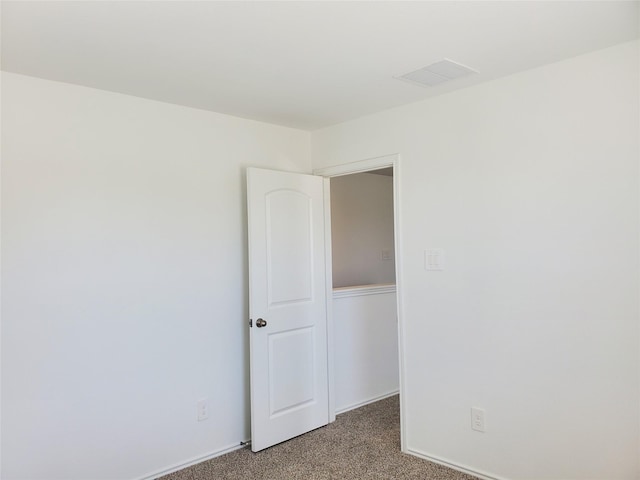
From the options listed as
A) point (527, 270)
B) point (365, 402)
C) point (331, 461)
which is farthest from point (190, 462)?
point (527, 270)

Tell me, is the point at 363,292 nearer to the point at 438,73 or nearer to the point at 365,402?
the point at 365,402

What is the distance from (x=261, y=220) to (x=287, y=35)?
1.45 metres

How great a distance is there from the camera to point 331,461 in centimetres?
299

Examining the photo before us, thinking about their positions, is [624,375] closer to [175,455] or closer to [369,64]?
[369,64]

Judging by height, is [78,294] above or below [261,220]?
below

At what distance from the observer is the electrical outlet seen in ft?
10.0

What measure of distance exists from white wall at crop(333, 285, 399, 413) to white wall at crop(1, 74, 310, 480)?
90 cm

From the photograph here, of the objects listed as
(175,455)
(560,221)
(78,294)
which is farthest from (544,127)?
(175,455)

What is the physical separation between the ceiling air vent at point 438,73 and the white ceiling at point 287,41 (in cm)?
5

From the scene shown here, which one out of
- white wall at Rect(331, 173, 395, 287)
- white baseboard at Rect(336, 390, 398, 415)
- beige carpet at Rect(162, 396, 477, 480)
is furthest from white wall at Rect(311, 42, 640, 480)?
white wall at Rect(331, 173, 395, 287)

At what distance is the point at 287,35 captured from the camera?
6.67ft

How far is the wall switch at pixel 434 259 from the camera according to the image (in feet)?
9.51

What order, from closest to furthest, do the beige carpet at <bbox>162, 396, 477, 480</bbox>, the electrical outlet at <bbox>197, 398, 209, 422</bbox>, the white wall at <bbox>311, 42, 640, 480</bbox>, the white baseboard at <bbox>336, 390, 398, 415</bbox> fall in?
the white wall at <bbox>311, 42, 640, 480</bbox> → the beige carpet at <bbox>162, 396, 477, 480</bbox> → the electrical outlet at <bbox>197, 398, 209, 422</bbox> → the white baseboard at <bbox>336, 390, 398, 415</bbox>

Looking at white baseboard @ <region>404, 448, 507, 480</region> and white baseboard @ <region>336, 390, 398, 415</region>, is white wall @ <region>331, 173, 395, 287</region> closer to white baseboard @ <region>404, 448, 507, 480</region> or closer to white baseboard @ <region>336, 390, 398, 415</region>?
white baseboard @ <region>336, 390, 398, 415</region>
